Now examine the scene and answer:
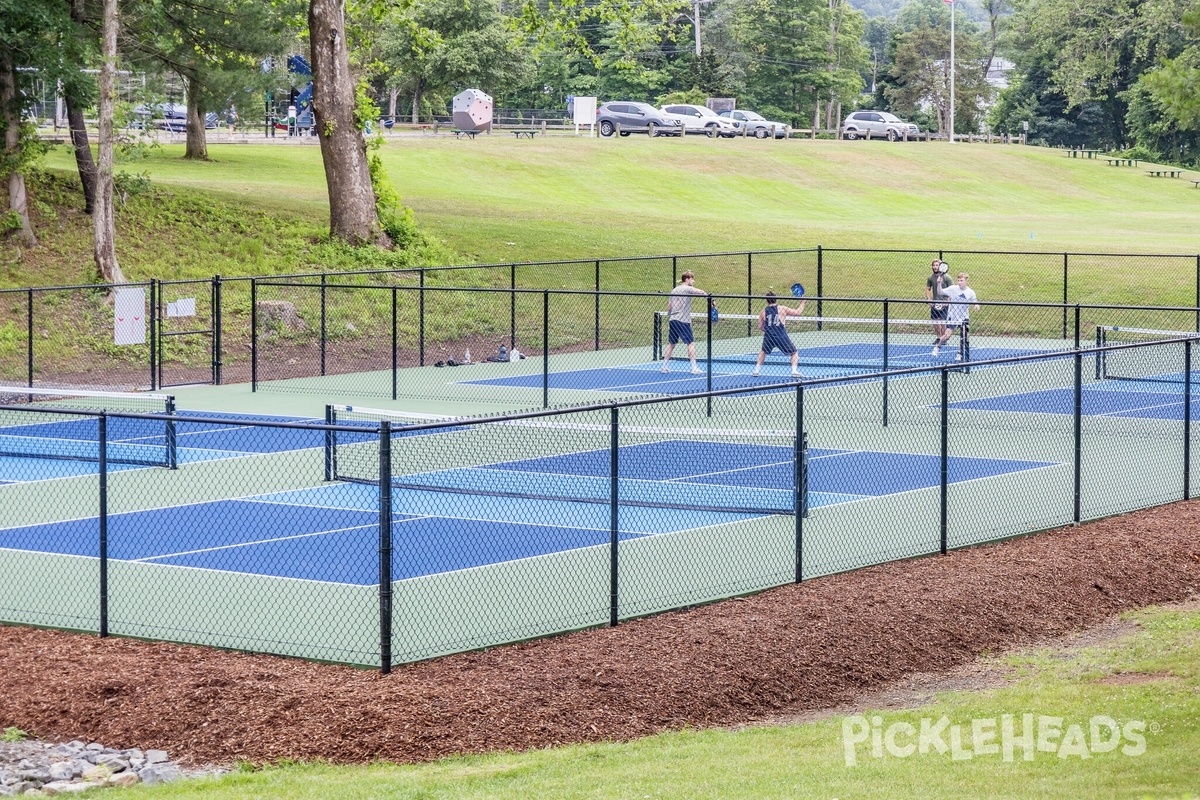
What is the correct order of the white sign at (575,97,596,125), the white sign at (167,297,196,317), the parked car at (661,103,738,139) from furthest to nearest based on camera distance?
the parked car at (661,103,738,139), the white sign at (575,97,596,125), the white sign at (167,297,196,317)

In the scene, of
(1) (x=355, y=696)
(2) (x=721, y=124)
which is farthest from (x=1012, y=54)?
(1) (x=355, y=696)

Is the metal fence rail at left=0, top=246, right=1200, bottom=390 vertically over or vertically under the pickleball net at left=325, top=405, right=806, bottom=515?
over

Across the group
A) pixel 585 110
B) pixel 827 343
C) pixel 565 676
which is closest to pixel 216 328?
pixel 827 343

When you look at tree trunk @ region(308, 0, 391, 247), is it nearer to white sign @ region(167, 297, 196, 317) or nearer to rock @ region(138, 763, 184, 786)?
white sign @ region(167, 297, 196, 317)

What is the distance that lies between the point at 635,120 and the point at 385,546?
8365 centimetres

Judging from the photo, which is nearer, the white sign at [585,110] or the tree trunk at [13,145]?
the tree trunk at [13,145]

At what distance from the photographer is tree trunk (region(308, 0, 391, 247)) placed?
42219 millimetres

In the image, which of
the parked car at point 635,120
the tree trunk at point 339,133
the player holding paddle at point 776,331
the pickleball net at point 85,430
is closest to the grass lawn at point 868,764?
the pickleball net at point 85,430

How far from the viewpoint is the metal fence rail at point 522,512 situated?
525 inches

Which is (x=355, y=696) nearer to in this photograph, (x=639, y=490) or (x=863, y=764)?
(x=863, y=764)

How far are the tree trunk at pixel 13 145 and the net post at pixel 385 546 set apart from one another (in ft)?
99.7

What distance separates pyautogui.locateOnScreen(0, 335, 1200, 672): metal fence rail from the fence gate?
3.89 metres

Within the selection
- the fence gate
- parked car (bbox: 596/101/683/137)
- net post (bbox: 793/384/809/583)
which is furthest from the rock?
parked car (bbox: 596/101/683/137)

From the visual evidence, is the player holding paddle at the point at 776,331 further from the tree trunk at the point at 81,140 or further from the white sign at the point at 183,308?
the tree trunk at the point at 81,140
